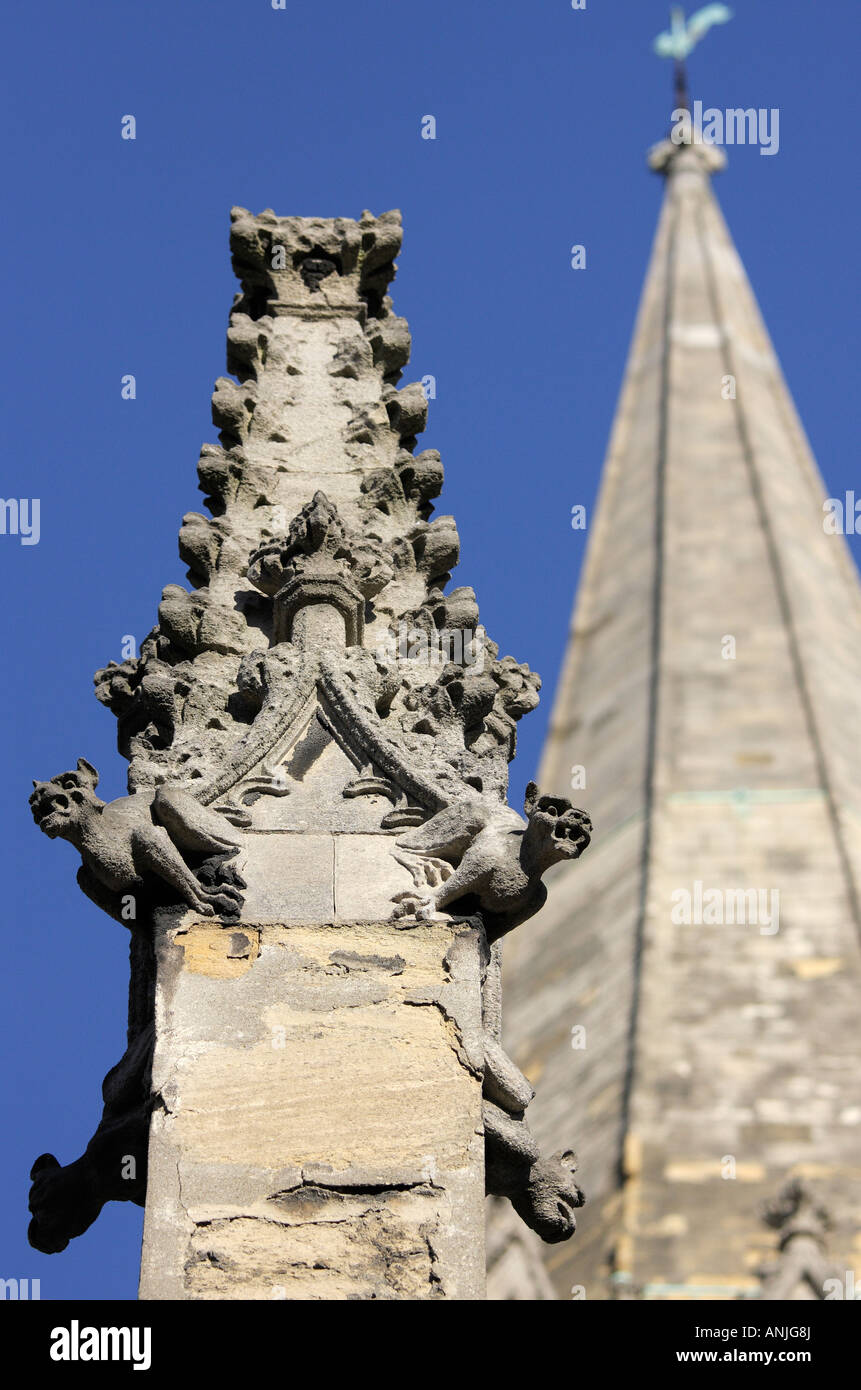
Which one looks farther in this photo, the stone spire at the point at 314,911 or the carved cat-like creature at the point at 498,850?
the carved cat-like creature at the point at 498,850

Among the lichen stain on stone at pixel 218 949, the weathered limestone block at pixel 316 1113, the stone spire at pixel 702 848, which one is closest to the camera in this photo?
the weathered limestone block at pixel 316 1113

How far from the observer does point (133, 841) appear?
8633 mm

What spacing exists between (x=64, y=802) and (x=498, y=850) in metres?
1.04

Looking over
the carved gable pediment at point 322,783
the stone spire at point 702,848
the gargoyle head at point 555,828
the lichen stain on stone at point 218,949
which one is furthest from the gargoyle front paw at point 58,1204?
the stone spire at point 702,848

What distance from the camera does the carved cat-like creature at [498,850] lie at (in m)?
8.49

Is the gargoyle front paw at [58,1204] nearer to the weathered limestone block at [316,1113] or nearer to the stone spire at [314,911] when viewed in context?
the stone spire at [314,911]

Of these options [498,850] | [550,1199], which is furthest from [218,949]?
[550,1199]

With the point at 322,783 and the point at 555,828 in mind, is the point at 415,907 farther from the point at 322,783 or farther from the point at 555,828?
the point at 322,783

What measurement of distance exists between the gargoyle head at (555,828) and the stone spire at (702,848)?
19.3 meters

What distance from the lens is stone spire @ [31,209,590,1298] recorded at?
7898mm

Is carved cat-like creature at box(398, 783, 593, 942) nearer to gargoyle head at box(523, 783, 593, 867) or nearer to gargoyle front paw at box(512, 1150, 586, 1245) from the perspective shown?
gargoyle head at box(523, 783, 593, 867)

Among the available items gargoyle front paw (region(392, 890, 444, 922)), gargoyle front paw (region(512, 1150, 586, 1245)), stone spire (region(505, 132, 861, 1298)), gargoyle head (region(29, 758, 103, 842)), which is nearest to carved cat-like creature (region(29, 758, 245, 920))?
gargoyle head (region(29, 758, 103, 842))
